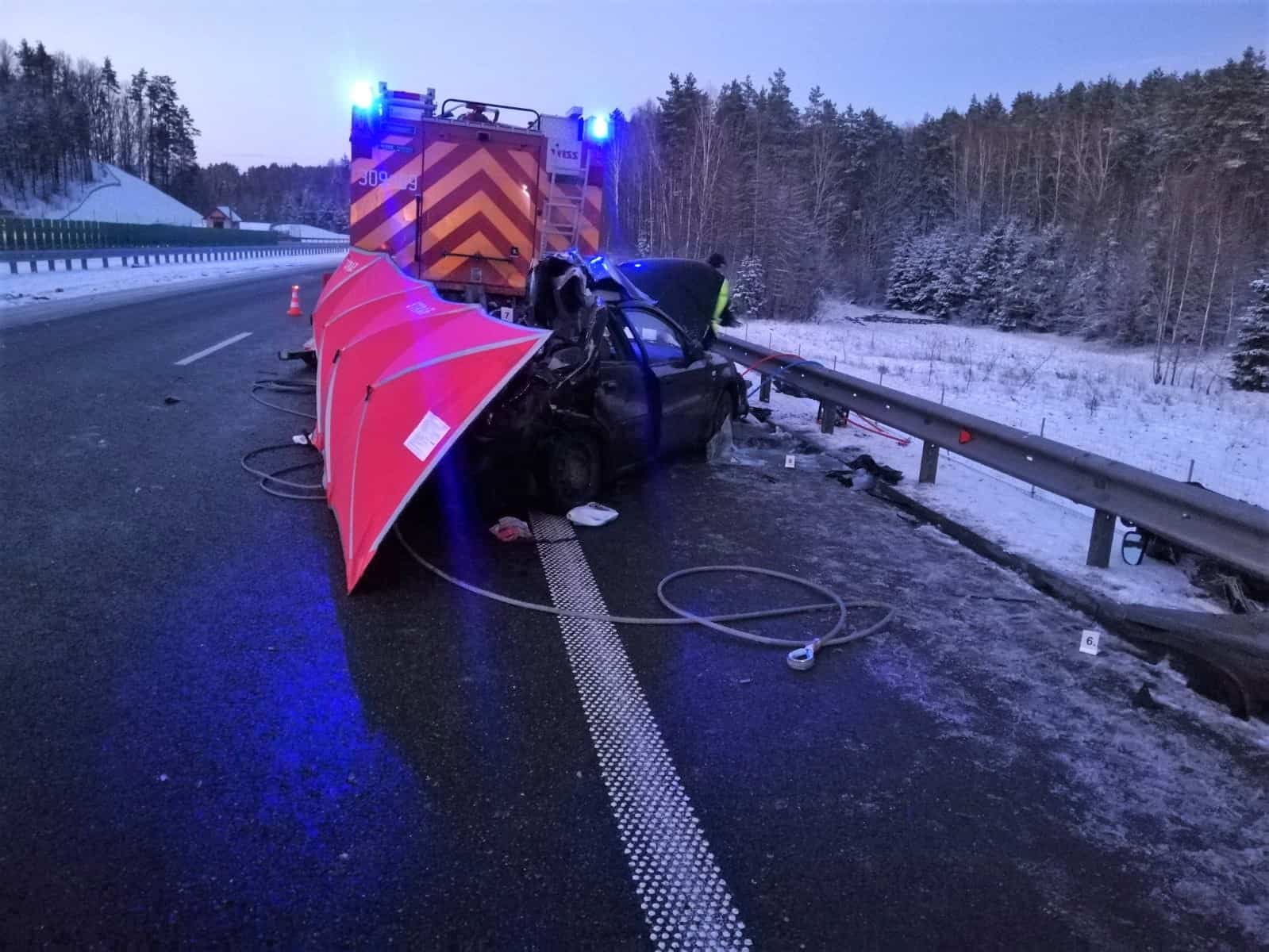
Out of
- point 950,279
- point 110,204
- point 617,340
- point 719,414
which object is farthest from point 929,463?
point 110,204

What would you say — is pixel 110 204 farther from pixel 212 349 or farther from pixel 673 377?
pixel 673 377

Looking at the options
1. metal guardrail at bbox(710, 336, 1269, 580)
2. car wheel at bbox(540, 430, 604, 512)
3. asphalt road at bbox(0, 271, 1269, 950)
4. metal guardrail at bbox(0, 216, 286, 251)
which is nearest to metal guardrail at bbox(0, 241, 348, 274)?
metal guardrail at bbox(0, 216, 286, 251)

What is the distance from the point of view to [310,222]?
148 meters

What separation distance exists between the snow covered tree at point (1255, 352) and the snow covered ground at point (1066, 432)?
0.72m

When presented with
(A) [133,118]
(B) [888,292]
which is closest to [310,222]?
(A) [133,118]

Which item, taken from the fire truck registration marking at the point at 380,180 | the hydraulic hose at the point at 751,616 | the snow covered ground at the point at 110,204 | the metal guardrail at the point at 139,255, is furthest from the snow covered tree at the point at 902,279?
the snow covered ground at the point at 110,204

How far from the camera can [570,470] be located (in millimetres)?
6176

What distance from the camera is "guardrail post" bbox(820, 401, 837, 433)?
9398mm

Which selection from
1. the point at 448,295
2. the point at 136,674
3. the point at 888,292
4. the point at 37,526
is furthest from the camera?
the point at 888,292

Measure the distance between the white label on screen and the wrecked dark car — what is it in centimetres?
67

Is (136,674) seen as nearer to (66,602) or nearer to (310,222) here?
(66,602)

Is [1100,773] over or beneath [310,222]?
beneath

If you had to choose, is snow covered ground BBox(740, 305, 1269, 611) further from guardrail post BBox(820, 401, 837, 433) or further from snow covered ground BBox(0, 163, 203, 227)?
snow covered ground BBox(0, 163, 203, 227)

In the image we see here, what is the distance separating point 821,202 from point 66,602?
2221 inches
